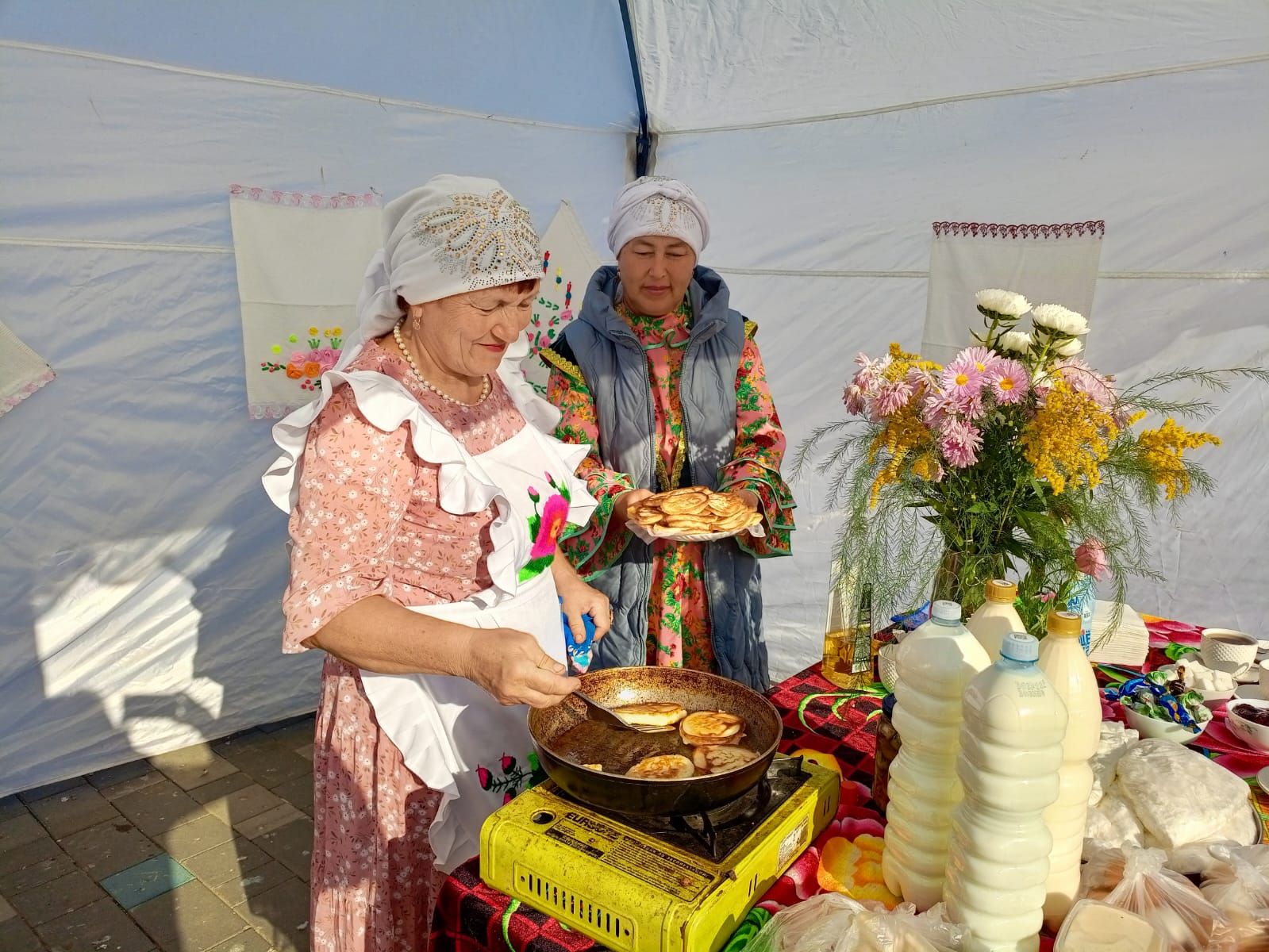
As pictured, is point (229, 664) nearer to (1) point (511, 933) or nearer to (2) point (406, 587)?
(2) point (406, 587)

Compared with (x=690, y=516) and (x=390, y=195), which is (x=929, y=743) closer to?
(x=690, y=516)

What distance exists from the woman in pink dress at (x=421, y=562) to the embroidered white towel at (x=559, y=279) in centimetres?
306

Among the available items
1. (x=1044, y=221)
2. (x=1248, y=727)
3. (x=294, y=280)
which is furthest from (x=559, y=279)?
(x=1248, y=727)

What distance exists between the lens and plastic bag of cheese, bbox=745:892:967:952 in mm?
1001

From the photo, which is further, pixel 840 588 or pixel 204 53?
pixel 204 53

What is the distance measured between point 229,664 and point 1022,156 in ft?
14.1

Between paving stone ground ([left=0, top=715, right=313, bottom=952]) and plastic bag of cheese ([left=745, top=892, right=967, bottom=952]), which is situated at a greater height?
plastic bag of cheese ([left=745, top=892, right=967, bottom=952])

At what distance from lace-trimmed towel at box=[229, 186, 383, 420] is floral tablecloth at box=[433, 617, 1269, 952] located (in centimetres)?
282

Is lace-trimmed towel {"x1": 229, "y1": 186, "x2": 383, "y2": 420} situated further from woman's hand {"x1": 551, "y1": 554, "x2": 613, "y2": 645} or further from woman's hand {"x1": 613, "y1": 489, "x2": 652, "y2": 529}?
woman's hand {"x1": 551, "y1": 554, "x2": 613, "y2": 645}

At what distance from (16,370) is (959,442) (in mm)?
3412

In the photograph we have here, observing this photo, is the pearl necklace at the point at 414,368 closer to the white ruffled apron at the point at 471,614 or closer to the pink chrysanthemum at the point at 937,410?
the white ruffled apron at the point at 471,614

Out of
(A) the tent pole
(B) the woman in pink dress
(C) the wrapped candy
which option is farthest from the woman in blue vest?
(A) the tent pole

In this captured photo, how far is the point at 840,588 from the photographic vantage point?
202 centimetres

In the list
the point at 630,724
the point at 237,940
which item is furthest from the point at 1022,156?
the point at 237,940
